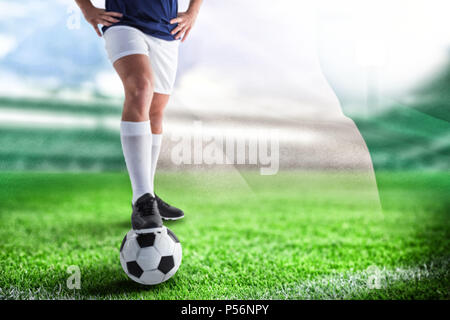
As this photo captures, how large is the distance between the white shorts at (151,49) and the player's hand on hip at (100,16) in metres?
0.04

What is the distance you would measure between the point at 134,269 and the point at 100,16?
53.0 inches

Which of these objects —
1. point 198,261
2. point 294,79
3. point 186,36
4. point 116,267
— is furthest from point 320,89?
point 116,267

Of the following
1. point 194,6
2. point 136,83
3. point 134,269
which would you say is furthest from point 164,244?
point 194,6

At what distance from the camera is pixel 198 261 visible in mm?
2451

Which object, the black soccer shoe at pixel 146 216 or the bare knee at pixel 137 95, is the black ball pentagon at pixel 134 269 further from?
the bare knee at pixel 137 95

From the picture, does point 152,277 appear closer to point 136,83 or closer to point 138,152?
point 138,152

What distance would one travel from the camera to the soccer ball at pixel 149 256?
6.34ft

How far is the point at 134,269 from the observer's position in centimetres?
195

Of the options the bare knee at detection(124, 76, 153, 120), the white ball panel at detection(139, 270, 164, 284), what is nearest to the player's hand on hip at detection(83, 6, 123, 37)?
the bare knee at detection(124, 76, 153, 120)

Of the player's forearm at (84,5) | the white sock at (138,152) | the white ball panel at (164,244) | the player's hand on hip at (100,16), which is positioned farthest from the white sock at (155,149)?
the player's forearm at (84,5)

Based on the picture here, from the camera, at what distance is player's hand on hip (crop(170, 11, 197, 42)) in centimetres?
210

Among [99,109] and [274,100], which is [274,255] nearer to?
[274,100]

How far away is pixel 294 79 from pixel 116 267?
5.50 feet

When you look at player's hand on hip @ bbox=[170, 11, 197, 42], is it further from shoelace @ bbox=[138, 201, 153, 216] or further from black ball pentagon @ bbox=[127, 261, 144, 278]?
black ball pentagon @ bbox=[127, 261, 144, 278]
